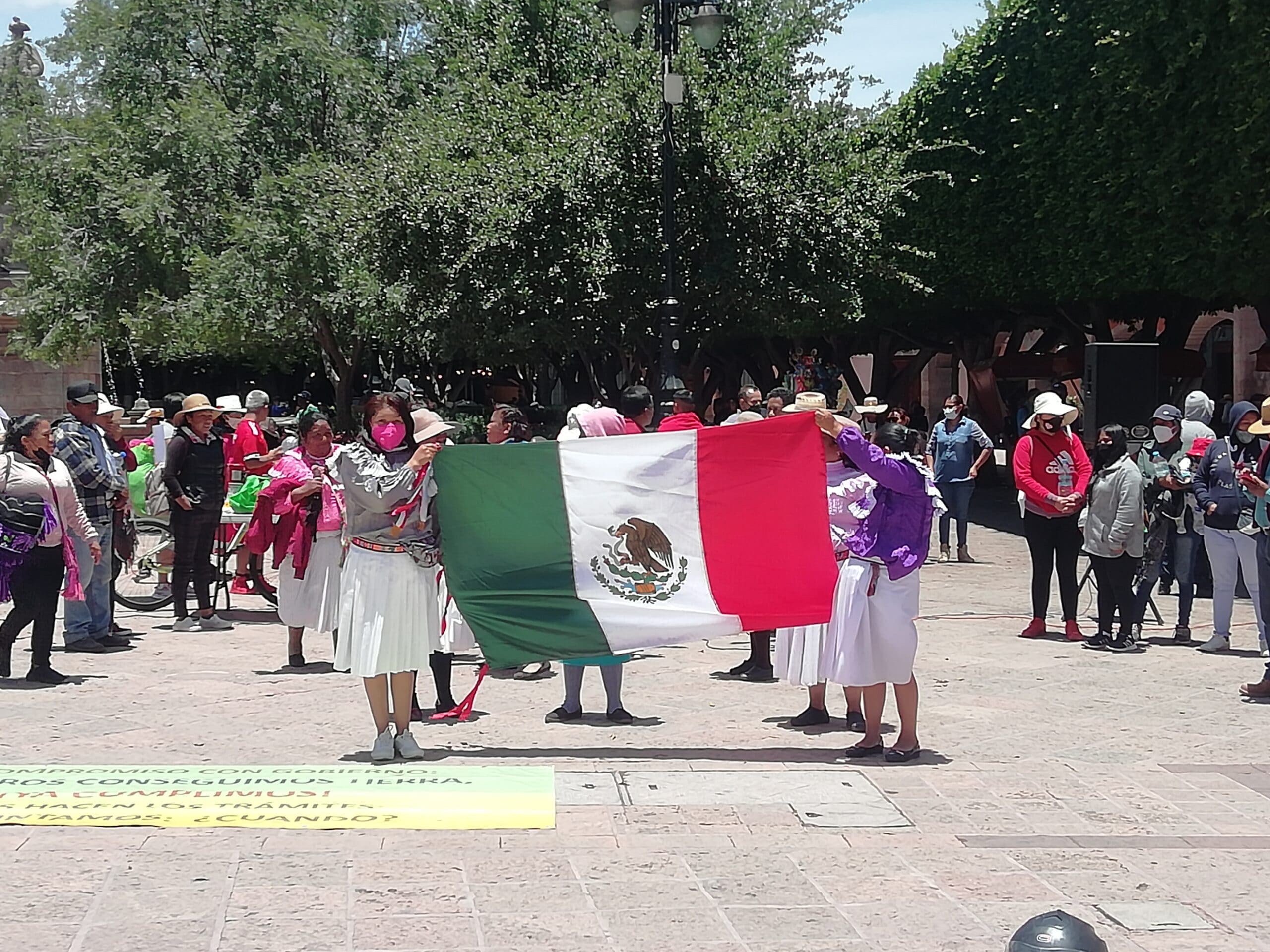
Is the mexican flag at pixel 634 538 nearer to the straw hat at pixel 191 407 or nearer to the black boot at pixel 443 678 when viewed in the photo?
the black boot at pixel 443 678

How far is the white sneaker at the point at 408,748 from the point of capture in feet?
26.5

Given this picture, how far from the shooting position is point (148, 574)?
50.9ft

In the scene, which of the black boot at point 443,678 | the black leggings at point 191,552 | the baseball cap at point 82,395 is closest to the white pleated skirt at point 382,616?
the black boot at point 443,678

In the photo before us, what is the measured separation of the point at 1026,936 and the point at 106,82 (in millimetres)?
32987

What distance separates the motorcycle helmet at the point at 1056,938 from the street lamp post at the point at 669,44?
15.3 m

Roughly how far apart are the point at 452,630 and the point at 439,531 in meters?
1.05

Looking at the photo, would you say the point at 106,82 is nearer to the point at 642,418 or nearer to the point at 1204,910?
the point at 642,418

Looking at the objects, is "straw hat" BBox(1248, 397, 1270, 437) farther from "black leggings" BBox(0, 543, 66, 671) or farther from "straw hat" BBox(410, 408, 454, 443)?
"black leggings" BBox(0, 543, 66, 671)

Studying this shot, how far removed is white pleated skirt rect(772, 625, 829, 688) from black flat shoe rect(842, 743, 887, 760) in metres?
0.42

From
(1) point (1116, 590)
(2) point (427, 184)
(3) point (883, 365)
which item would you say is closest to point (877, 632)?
(1) point (1116, 590)

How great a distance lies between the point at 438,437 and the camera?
320 inches

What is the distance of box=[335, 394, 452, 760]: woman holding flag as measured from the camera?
25.6 feet

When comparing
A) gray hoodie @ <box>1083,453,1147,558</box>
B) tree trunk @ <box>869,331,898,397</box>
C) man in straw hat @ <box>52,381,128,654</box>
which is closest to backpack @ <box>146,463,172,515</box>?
man in straw hat @ <box>52,381,128,654</box>

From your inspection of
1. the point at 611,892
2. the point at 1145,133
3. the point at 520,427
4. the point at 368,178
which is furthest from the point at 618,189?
the point at 611,892
